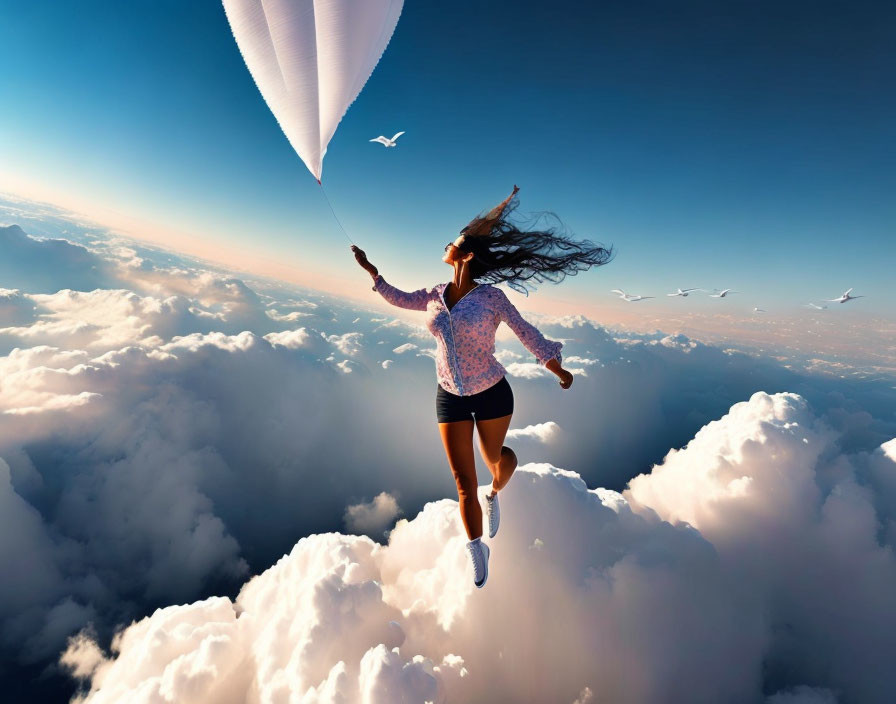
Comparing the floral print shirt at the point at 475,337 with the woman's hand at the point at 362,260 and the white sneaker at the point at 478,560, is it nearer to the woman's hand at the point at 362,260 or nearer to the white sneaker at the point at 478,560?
the woman's hand at the point at 362,260

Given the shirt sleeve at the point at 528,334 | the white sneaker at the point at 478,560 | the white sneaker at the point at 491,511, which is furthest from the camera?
the white sneaker at the point at 491,511

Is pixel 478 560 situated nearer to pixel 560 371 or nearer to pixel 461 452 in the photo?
pixel 461 452

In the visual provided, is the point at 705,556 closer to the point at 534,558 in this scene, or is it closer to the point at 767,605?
the point at 534,558

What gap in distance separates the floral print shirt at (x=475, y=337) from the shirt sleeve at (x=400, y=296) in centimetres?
31

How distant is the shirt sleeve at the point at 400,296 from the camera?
4863 millimetres

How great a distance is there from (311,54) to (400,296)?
13.2ft

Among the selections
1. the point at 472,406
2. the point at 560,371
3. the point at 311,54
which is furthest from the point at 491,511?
the point at 311,54

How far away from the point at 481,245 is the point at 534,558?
115 meters

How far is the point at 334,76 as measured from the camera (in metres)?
5.63

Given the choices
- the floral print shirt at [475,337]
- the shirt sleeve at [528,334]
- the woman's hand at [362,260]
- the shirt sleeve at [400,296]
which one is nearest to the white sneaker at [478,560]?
the floral print shirt at [475,337]

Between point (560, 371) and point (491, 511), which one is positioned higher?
point (560, 371)

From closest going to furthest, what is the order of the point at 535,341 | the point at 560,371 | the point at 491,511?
the point at 560,371, the point at 535,341, the point at 491,511

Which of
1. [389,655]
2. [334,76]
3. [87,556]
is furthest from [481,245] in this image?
[87,556]

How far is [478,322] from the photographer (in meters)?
4.27
